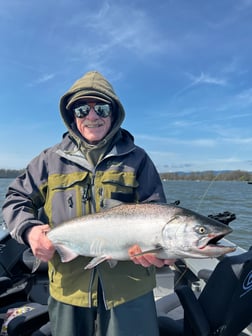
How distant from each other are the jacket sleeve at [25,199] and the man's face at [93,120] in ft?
1.20

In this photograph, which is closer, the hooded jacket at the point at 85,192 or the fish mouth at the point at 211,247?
the fish mouth at the point at 211,247

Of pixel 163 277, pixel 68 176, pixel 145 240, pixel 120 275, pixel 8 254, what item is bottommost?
pixel 163 277

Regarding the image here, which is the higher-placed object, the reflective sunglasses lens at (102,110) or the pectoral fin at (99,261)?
the reflective sunglasses lens at (102,110)

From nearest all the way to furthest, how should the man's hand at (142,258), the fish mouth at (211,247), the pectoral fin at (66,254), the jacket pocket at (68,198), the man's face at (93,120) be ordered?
the fish mouth at (211,247) < the man's hand at (142,258) < the pectoral fin at (66,254) < the jacket pocket at (68,198) < the man's face at (93,120)

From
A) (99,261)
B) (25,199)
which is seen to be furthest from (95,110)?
(99,261)

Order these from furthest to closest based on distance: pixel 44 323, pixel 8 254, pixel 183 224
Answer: pixel 8 254
pixel 44 323
pixel 183 224

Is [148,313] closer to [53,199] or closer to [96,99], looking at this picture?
[53,199]

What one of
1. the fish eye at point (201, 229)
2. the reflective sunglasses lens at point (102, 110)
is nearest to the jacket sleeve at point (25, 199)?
the reflective sunglasses lens at point (102, 110)

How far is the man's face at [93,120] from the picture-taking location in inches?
92.8

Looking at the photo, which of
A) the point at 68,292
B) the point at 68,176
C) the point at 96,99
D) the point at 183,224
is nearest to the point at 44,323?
the point at 68,292

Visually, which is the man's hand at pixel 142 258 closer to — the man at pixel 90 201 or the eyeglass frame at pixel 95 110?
the man at pixel 90 201

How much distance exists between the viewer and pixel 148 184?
2.30 m

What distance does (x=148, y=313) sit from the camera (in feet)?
7.26

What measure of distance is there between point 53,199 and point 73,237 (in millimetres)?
320
